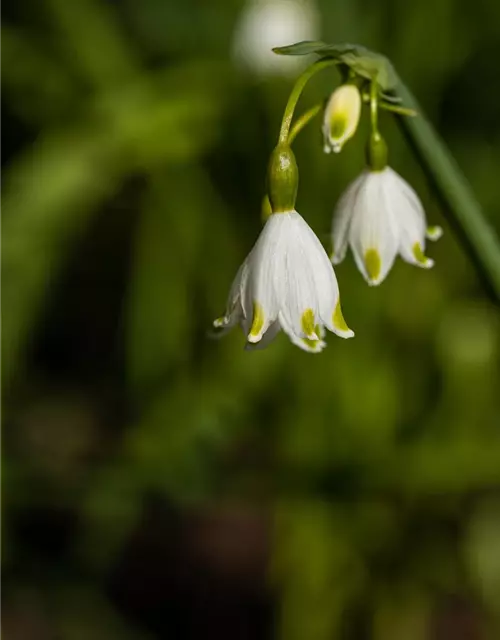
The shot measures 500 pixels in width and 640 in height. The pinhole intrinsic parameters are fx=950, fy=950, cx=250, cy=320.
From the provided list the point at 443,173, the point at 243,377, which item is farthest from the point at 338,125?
the point at 243,377

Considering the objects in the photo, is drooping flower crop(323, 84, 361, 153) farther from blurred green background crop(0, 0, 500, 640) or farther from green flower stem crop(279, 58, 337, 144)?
blurred green background crop(0, 0, 500, 640)

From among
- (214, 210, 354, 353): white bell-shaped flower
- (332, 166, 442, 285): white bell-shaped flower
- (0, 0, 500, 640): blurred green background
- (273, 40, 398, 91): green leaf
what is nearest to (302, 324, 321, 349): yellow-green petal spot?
(214, 210, 354, 353): white bell-shaped flower

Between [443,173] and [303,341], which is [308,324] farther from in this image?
[443,173]

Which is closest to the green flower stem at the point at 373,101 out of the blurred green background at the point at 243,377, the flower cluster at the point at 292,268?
the flower cluster at the point at 292,268

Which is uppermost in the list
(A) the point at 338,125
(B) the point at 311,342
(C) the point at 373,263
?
(A) the point at 338,125

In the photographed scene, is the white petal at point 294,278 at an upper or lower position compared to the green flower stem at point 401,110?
lower

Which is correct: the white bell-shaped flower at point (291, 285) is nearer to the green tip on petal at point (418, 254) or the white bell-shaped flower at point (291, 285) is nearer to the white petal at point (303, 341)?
the white petal at point (303, 341)
